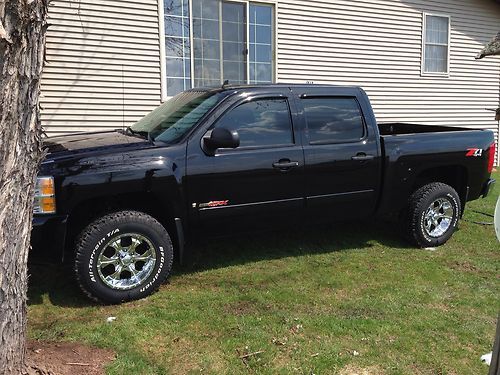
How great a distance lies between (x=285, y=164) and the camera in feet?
15.3

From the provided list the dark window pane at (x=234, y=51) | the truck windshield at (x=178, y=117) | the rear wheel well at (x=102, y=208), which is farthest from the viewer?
the dark window pane at (x=234, y=51)

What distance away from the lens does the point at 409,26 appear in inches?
446

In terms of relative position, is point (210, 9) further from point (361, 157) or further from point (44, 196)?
point (44, 196)

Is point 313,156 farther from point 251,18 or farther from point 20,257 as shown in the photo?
point 251,18

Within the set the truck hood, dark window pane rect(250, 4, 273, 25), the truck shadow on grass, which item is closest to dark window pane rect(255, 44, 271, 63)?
dark window pane rect(250, 4, 273, 25)

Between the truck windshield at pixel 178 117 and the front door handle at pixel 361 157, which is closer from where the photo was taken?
the truck windshield at pixel 178 117

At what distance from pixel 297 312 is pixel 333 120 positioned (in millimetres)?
2099

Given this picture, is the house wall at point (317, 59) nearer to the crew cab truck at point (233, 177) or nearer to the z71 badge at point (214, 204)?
the crew cab truck at point (233, 177)

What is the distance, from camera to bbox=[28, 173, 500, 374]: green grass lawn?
323 centimetres

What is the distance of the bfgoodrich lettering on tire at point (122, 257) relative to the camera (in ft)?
12.7

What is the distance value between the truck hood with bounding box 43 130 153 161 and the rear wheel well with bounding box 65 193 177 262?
1.30 feet

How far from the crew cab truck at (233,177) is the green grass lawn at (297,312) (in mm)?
391

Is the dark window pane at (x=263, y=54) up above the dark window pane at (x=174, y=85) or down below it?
above

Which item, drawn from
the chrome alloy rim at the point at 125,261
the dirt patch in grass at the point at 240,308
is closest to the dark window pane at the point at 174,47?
the chrome alloy rim at the point at 125,261
